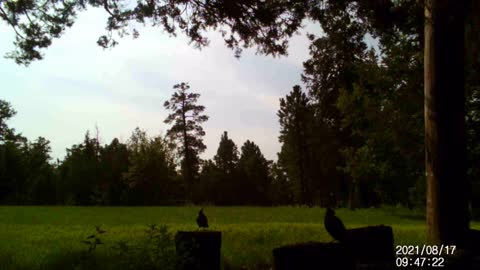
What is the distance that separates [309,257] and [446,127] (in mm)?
3626

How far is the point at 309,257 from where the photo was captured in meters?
7.32

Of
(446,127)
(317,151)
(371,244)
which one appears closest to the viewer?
(371,244)

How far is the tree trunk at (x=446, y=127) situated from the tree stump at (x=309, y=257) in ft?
8.83

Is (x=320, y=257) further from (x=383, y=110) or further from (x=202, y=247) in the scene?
(x=383, y=110)

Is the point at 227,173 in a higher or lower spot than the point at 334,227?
higher

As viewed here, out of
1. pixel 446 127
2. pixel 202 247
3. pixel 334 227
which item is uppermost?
pixel 446 127

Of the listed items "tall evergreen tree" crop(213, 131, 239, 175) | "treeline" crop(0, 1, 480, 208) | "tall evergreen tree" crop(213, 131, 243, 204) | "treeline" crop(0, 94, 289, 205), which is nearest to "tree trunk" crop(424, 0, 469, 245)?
"treeline" crop(0, 1, 480, 208)

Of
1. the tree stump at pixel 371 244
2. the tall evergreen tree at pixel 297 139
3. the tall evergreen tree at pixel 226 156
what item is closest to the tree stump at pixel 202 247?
the tree stump at pixel 371 244

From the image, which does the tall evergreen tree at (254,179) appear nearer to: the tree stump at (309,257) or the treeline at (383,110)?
the treeline at (383,110)

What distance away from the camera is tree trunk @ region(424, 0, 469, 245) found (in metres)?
9.19

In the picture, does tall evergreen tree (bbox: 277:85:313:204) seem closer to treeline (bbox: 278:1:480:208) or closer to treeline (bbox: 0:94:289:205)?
treeline (bbox: 0:94:289:205)

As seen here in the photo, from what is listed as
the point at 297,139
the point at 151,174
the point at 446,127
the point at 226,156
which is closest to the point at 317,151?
the point at 297,139

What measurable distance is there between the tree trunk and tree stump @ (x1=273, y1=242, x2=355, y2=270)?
2.69 metres

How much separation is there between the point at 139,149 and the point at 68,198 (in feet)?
40.9
